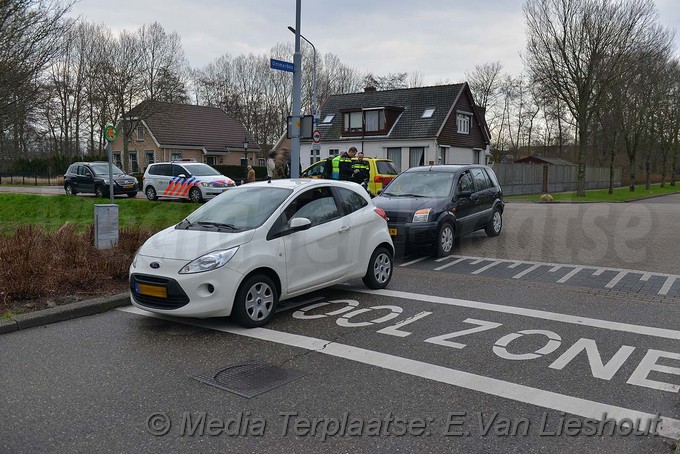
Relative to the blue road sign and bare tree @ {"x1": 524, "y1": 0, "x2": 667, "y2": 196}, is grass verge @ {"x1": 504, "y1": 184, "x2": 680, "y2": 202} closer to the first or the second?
bare tree @ {"x1": 524, "y1": 0, "x2": 667, "y2": 196}

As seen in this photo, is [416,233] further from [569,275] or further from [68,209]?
[68,209]

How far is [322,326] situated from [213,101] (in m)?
66.0

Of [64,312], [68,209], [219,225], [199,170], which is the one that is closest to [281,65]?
[199,170]

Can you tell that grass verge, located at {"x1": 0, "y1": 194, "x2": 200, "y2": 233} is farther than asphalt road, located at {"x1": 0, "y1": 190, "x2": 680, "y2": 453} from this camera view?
Yes

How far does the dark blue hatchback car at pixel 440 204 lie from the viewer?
10.4 m

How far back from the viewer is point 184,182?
21828 mm

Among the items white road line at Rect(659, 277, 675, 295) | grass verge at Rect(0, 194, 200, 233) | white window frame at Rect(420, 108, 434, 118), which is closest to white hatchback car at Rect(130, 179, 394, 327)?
white road line at Rect(659, 277, 675, 295)

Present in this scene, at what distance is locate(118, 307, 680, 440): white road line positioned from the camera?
4.01 m

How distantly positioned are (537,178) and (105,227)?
34.4 m

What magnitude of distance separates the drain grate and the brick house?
139 feet

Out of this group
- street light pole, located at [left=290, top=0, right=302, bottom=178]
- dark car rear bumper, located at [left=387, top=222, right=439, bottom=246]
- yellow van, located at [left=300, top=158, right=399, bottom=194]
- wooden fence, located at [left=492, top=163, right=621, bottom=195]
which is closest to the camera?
dark car rear bumper, located at [left=387, top=222, right=439, bottom=246]

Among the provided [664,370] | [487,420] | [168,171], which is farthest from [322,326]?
[168,171]

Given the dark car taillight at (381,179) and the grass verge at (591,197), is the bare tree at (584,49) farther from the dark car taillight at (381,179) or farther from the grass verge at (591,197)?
the dark car taillight at (381,179)

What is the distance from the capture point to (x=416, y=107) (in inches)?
1665
